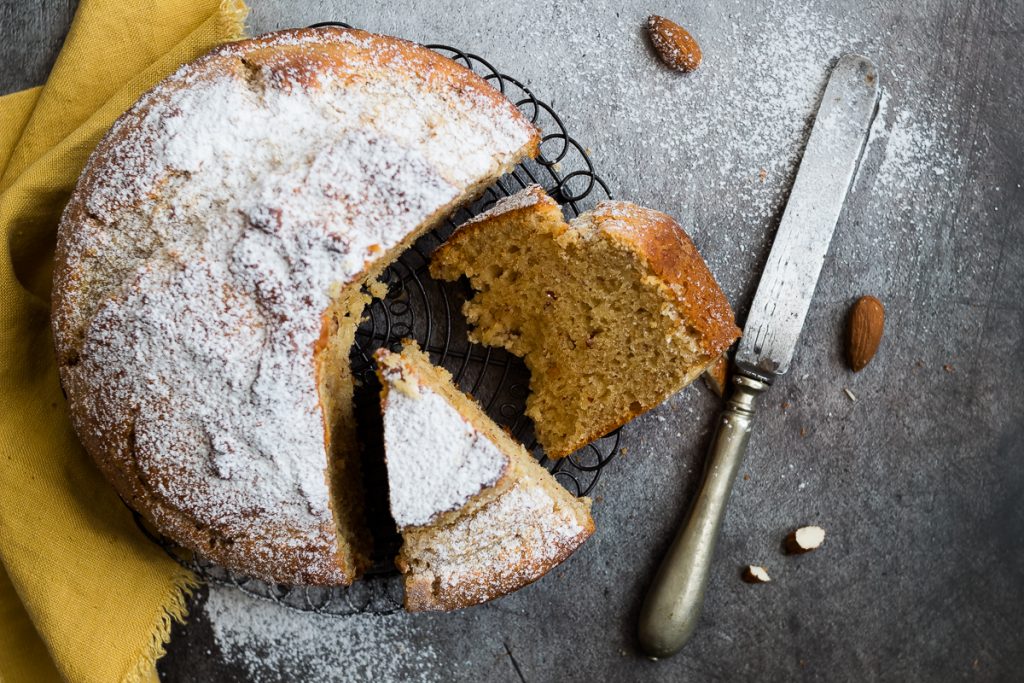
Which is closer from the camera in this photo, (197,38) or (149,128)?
(149,128)

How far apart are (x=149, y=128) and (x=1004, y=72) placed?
10.1 feet

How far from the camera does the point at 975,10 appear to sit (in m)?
2.75

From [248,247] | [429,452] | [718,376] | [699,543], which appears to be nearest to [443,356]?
[429,452]

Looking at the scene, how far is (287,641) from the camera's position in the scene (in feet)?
8.48

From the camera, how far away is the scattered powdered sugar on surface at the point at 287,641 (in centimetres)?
258

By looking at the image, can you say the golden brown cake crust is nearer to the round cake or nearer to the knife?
the knife

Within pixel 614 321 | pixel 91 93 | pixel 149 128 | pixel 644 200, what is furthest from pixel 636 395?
pixel 91 93

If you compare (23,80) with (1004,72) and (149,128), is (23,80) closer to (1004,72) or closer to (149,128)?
(149,128)

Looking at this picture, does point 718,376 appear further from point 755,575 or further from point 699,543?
point 755,575

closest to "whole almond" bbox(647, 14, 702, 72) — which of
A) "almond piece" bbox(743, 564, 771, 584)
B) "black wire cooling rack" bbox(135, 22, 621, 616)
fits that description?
"black wire cooling rack" bbox(135, 22, 621, 616)

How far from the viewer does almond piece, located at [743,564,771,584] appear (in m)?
2.66

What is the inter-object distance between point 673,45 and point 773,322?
1.09 meters

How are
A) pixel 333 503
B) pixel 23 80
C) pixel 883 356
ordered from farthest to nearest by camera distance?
pixel 883 356, pixel 23 80, pixel 333 503

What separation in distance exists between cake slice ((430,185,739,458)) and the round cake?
30 centimetres
